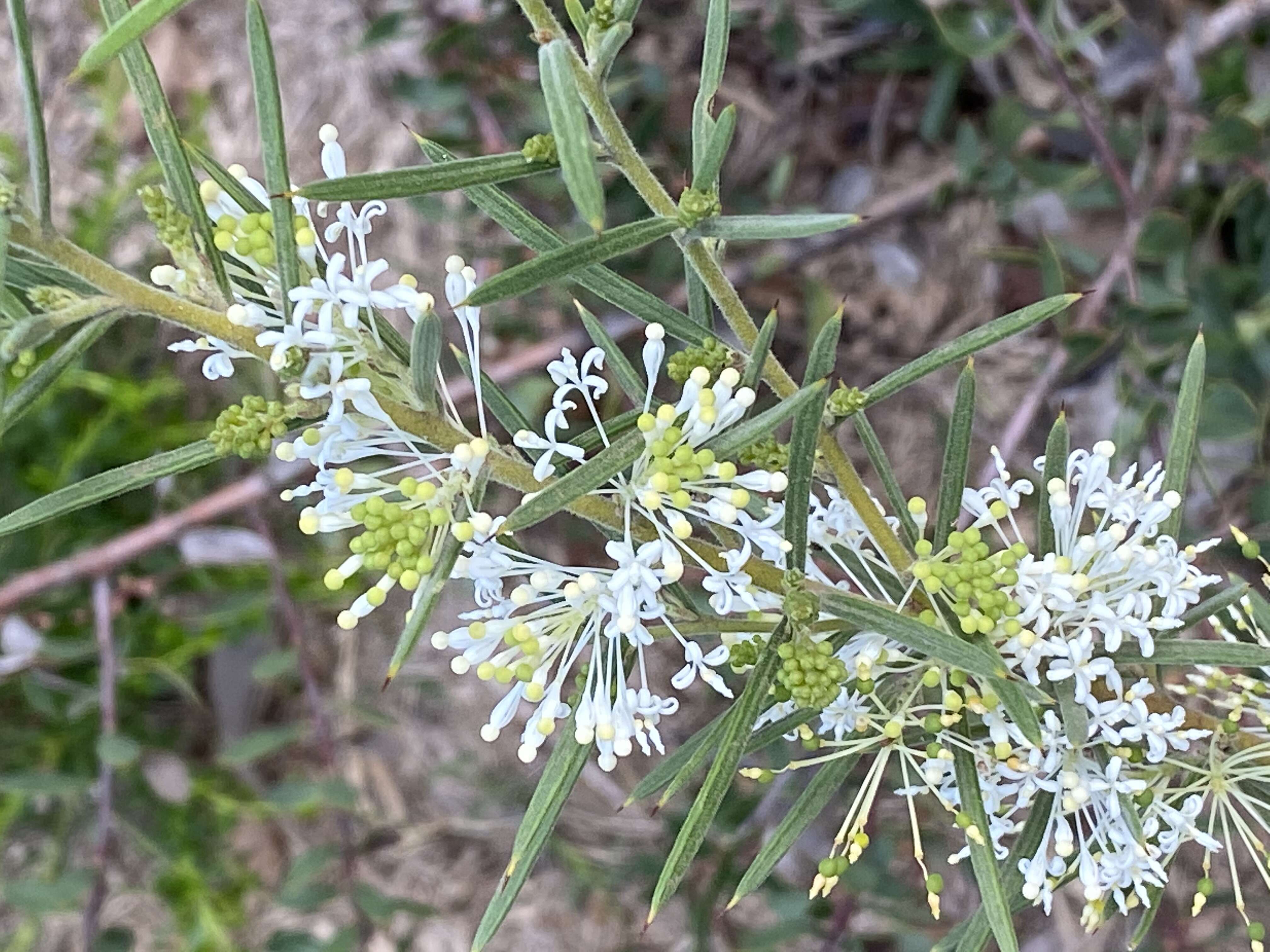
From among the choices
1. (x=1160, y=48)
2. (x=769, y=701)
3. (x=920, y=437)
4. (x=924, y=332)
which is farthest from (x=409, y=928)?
(x=1160, y=48)

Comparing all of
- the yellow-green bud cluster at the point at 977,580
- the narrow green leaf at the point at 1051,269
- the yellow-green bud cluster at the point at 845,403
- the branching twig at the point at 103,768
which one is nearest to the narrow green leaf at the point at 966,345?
the yellow-green bud cluster at the point at 845,403

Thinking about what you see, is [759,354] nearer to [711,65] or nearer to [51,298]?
[711,65]

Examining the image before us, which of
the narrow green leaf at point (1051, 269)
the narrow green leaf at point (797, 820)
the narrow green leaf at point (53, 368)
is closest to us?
the narrow green leaf at point (53, 368)

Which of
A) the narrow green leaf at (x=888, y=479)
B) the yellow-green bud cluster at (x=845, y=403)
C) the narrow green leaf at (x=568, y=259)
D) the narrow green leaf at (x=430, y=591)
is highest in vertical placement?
the narrow green leaf at (x=568, y=259)

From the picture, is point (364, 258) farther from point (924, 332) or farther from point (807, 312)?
point (924, 332)

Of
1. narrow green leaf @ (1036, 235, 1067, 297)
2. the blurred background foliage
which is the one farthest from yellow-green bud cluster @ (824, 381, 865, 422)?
narrow green leaf @ (1036, 235, 1067, 297)

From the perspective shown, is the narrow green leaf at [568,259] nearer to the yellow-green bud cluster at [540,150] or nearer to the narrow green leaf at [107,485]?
the yellow-green bud cluster at [540,150]

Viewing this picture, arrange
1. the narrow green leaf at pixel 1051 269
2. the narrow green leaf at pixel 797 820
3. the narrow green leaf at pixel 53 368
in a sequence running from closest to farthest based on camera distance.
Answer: the narrow green leaf at pixel 53 368, the narrow green leaf at pixel 797 820, the narrow green leaf at pixel 1051 269
